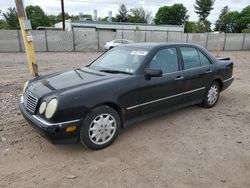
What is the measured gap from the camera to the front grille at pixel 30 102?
325cm

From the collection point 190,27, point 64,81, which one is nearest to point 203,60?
point 64,81

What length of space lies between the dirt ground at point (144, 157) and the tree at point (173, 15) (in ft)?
229

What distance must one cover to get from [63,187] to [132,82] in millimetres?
1793

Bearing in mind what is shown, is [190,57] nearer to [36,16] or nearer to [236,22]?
[236,22]

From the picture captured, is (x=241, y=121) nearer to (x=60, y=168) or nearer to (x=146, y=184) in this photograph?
(x=146, y=184)

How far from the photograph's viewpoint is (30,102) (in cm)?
337

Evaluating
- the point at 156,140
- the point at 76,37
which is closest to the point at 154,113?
the point at 156,140

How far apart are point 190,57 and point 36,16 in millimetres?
72578

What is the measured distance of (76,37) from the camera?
74.1 ft

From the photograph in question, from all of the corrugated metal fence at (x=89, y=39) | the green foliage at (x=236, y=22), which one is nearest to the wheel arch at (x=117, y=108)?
the corrugated metal fence at (x=89, y=39)

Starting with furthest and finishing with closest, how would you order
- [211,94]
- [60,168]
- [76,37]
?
1. [76,37]
2. [211,94]
3. [60,168]

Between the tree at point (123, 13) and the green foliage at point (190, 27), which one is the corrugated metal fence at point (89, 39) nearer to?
the green foliage at point (190, 27)

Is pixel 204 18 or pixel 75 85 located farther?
pixel 204 18

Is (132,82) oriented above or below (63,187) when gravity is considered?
above
